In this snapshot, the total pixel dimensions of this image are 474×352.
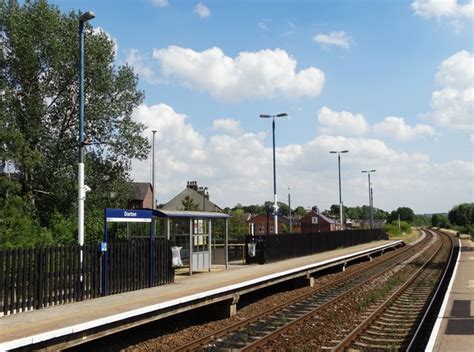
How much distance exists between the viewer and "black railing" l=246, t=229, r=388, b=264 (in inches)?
950

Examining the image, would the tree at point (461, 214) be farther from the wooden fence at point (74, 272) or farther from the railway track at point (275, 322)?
the wooden fence at point (74, 272)

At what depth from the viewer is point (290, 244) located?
28047mm

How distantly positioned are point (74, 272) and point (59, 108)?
18.8 metres

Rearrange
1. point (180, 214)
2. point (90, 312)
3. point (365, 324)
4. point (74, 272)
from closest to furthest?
point (90, 312), point (365, 324), point (74, 272), point (180, 214)

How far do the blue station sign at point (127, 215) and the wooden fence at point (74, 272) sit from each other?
69 cm

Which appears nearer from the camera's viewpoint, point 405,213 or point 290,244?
point 290,244

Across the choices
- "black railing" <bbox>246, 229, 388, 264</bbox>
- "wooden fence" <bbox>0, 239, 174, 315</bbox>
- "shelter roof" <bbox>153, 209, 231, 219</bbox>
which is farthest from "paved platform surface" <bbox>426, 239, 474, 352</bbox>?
"black railing" <bbox>246, 229, 388, 264</bbox>

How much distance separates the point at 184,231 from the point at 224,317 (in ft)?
18.2

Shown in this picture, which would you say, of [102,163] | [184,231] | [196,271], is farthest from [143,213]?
[102,163]

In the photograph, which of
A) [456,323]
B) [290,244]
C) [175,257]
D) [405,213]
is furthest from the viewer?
[405,213]

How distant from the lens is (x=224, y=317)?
543 inches

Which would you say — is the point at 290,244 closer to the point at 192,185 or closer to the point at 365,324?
the point at 365,324

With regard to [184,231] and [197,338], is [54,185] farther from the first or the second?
[197,338]

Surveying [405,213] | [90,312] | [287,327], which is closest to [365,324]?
[287,327]
